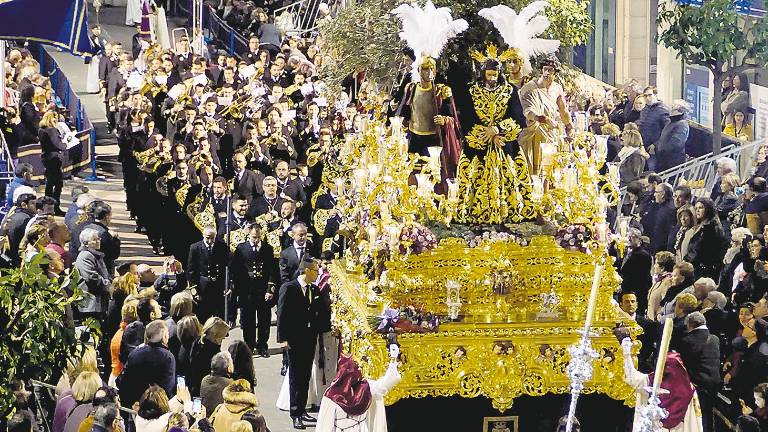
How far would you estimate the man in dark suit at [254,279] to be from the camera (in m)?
21.4

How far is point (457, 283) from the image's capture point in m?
16.2

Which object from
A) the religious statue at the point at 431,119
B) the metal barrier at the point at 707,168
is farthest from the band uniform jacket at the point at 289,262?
the metal barrier at the point at 707,168

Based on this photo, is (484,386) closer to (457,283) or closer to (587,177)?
(457,283)

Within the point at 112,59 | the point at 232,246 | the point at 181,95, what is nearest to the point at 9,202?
the point at 232,246

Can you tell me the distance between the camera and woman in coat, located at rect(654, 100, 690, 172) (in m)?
25.7

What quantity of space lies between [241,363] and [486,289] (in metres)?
2.41

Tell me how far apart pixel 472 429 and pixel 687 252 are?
5307 mm

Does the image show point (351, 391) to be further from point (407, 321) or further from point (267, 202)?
point (267, 202)

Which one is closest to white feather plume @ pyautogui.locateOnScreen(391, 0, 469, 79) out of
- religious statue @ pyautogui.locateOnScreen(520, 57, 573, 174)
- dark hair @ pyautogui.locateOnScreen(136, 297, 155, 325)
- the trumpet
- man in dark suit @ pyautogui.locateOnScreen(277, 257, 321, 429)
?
religious statue @ pyautogui.locateOnScreen(520, 57, 573, 174)

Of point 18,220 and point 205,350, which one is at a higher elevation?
point 18,220

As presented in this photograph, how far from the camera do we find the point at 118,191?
29.4 m

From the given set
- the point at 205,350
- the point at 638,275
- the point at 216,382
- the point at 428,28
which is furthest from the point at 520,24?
Answer: the point at 638,275

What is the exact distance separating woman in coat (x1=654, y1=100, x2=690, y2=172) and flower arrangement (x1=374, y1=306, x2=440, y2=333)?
1038 cm

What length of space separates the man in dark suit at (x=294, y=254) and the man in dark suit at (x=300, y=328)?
1212 millimetres
